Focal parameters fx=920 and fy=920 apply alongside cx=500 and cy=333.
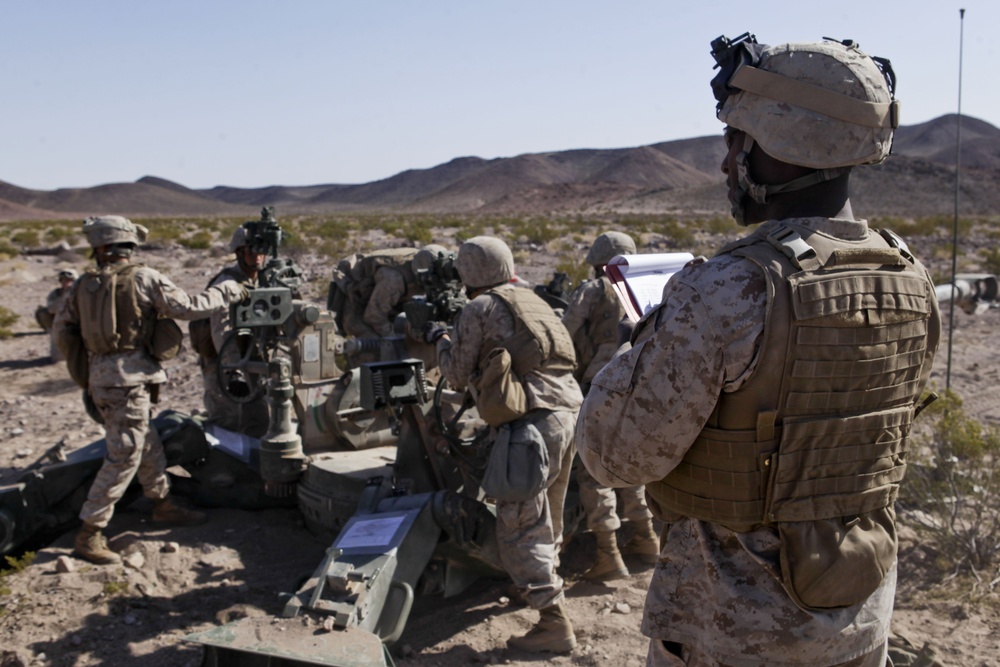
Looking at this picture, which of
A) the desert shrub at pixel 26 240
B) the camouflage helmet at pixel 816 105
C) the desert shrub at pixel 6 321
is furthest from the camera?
the desert shrub at pixel 26 240

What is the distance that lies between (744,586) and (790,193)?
98 centimetres

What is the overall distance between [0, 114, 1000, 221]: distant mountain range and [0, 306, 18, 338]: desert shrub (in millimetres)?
58838

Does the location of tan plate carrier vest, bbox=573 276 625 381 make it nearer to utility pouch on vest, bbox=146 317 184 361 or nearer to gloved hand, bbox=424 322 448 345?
gloved hand, bbox=424 322 448 345

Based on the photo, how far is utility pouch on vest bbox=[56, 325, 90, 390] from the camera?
19.2ft

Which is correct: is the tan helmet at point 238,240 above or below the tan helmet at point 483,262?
above

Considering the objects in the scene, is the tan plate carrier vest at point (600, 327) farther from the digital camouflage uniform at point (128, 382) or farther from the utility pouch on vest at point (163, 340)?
the utility pouch on vest at point (163, 340)

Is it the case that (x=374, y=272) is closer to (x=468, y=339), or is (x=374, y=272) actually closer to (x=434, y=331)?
(x=434, y=331)

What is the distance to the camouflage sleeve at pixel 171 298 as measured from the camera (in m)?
5.79

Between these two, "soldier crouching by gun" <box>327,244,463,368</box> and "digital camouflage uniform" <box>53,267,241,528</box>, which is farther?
"soldier crouching by gun" <box>327,244,463,368</box>

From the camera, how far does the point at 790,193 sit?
2295mm

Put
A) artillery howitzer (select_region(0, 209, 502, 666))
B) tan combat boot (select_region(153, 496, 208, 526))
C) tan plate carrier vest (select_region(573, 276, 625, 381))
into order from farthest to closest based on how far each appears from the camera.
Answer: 1. tan plate carrier vest (select_region(573, 276, 625, 381))
2. tan combat boot (select_region(153, 496, 208, 526))
3. artillery howitzer (select_region(0, 209, 502, 666))

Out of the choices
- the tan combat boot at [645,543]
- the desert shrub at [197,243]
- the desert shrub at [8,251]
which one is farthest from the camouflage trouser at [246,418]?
the desert shrub at [197,243]

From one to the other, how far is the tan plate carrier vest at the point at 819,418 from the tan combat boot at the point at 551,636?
102 inches

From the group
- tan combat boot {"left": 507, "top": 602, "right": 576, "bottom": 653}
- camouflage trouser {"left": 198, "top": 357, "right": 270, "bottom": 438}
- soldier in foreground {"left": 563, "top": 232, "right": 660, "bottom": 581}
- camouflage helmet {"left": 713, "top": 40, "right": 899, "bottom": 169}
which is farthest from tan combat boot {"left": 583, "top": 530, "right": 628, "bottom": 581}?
camouflage helmet {"left": 713, "top": 40, "right": 899, "bottom": 169}
